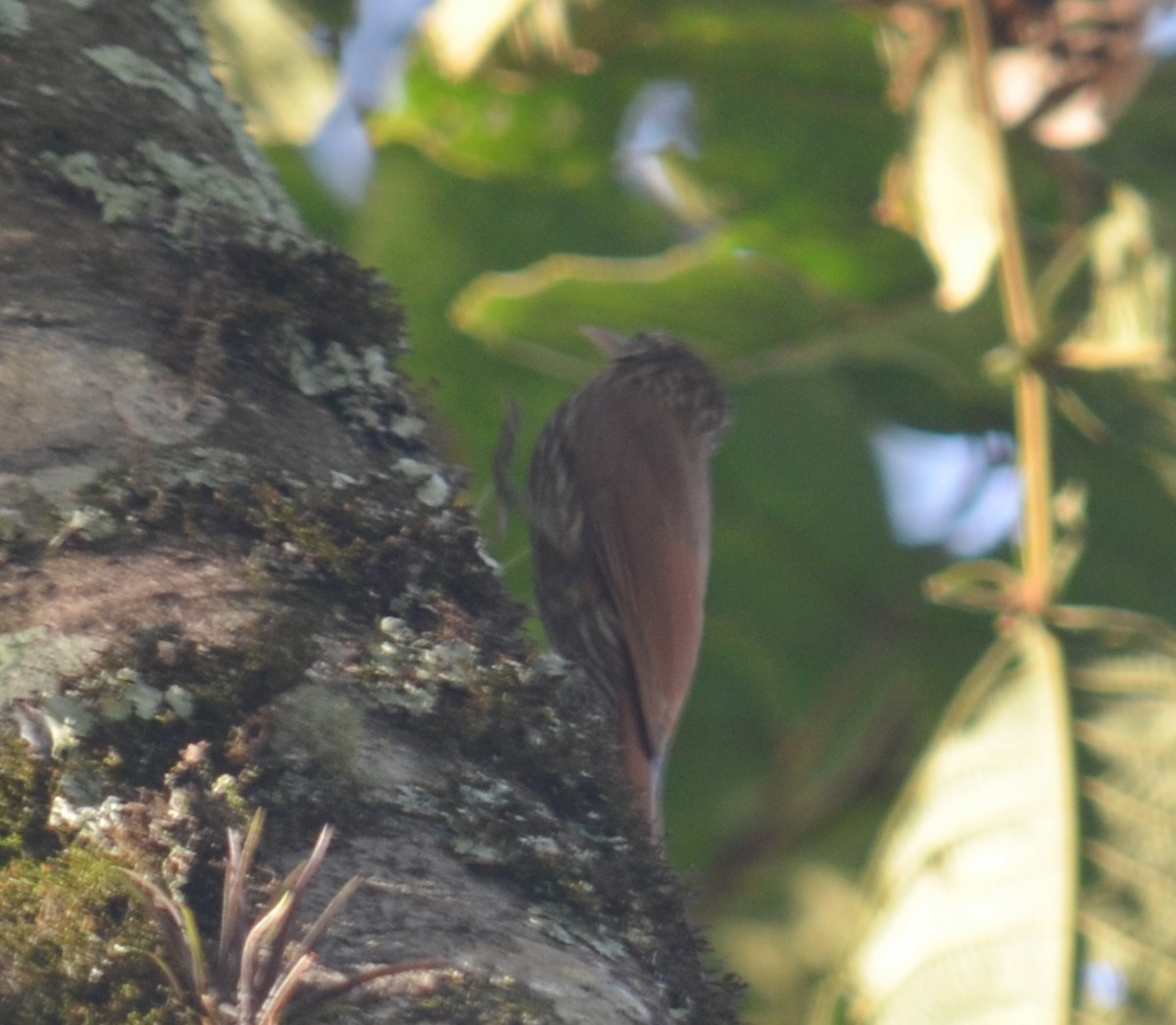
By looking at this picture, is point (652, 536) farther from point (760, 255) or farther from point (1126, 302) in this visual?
point (1126, 302)

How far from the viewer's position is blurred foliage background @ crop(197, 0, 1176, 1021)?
3.65m

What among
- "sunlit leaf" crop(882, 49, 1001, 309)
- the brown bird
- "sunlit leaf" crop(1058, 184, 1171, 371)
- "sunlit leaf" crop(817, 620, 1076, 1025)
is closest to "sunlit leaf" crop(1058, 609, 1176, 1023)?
"sunlit leaf" crop(817, 620, 1076, 1025)

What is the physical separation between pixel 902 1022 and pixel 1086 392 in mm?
1103

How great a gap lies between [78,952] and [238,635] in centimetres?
30

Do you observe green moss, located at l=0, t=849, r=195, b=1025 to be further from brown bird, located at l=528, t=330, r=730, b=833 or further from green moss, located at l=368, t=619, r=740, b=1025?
brown bird, located at l=528, t=330, r=730, b=833

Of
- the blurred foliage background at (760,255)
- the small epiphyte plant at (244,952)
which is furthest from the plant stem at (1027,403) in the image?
the small epiphyte plant at (244,952)

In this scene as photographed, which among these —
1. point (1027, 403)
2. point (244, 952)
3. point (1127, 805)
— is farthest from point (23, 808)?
point (1027, 403)

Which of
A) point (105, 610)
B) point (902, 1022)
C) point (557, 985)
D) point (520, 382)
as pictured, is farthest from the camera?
point (520, 382)

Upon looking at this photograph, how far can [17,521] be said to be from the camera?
1392 millimetres

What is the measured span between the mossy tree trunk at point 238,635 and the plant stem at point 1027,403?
3.89 ft

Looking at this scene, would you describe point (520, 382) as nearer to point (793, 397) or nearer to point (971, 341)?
point (793, 397)

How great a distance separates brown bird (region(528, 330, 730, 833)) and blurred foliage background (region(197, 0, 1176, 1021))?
0.09 meters

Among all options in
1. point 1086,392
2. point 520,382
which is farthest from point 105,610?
point 520,382

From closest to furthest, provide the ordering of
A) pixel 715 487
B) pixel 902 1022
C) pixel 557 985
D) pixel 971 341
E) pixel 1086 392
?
pixel 557 985, pixel 902 1022, pixel 1086 392, pixel 971 341, pixel 715 487
